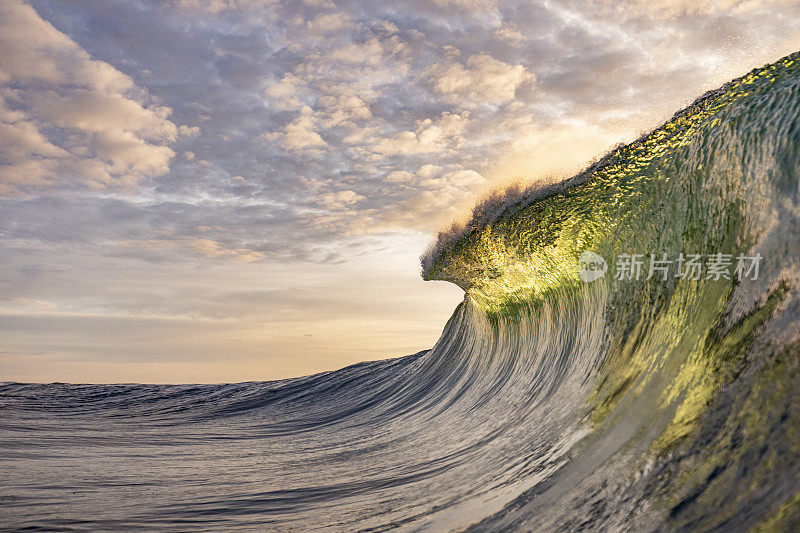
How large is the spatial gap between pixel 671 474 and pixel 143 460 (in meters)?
3.75

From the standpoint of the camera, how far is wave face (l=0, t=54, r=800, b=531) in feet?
5.80

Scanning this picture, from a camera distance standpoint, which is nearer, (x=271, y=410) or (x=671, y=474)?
(x=671, y=474)

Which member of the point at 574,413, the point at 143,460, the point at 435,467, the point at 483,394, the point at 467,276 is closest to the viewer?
the point at 574,413

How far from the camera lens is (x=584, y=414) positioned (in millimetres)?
2969

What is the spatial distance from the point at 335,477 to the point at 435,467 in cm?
67

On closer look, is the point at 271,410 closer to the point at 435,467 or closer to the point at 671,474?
the point at 435,467

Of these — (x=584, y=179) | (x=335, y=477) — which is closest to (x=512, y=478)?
(x=335, y=477)

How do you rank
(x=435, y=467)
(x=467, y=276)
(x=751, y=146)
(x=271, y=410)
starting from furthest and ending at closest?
(x=271, y=410) < (x=467, y=276) < (x=435, y=467) < (x=751, y=146)

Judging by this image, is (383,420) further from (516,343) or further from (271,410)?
(271,410)

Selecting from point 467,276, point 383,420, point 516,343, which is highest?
point 467,276

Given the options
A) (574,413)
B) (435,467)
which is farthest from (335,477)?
(574,413)

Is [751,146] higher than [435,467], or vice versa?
[751,146]

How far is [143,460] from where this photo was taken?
13.5 feet

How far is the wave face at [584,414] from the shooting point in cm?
177
